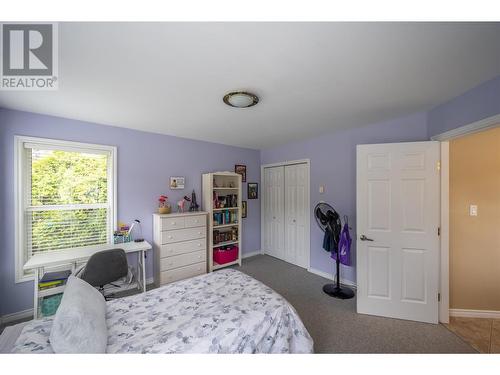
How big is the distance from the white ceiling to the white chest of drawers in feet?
5.02

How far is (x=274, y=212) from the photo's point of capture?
422 centimetres

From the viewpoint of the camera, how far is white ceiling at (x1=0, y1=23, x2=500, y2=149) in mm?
1092

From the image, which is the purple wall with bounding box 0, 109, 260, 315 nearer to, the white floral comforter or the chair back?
the chair back

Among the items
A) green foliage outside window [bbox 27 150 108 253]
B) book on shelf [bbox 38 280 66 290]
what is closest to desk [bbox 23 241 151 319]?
book on shelf [bbox 38 280 66 290]

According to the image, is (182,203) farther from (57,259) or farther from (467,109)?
(467,109)

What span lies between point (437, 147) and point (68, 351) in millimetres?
3367

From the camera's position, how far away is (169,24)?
1.04 meters

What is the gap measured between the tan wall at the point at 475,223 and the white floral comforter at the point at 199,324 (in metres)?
2.15

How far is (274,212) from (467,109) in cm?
313

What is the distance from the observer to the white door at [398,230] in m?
2.05

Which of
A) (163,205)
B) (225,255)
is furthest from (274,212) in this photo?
(163,205)
